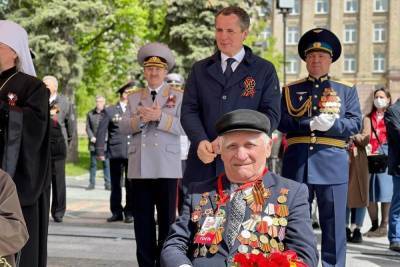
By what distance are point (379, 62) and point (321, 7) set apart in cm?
Result: 759

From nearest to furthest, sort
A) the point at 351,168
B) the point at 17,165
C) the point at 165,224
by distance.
→ the point at 17,165 < the point at 165,224 < the point at 351,168

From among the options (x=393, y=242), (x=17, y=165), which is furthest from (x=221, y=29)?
(x=393, y=242)

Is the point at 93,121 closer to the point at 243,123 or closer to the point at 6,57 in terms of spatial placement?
the point at 6,57

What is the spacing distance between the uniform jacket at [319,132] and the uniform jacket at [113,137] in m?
4.14

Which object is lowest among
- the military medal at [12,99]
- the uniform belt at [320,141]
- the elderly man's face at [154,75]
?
the uniform belt at [320,141]

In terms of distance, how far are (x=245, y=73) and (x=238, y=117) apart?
1.73m

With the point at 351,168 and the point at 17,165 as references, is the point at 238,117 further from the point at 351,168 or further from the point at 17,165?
the point at 351,168

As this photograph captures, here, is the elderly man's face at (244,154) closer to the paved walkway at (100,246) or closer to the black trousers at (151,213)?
the black trousers at (151,213)

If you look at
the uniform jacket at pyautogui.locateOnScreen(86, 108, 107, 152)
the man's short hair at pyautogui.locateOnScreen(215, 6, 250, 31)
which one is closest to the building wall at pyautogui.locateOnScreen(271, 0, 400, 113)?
the uniform jacket at pyautogui.locateOnScreen(86, 108, 107, 152)

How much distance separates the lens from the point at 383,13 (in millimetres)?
66062

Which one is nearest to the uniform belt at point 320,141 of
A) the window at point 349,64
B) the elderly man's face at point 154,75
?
the elderly man's face at point 154,75

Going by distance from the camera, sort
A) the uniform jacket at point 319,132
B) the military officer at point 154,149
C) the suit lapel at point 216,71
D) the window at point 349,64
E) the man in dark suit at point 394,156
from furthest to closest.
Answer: the window at point 349,64
the man in dark suit at point 394,156
the military officer at point 154,149
the uniform jacket at point 319,132
the suit lapel at point 216,71

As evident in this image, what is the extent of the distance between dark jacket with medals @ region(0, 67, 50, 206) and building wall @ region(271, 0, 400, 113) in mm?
61220

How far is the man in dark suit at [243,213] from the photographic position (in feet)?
11.3
